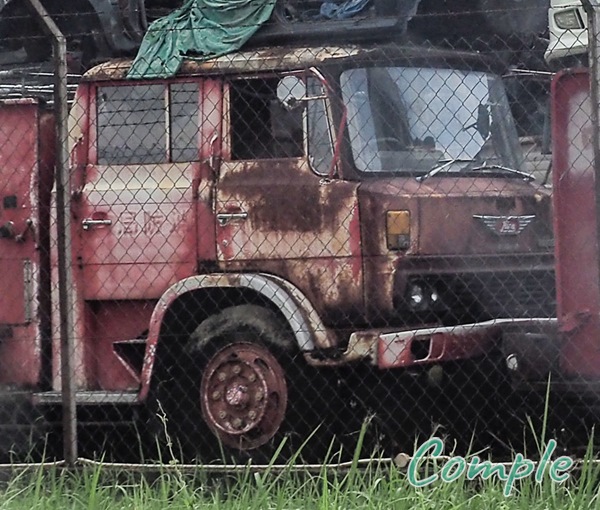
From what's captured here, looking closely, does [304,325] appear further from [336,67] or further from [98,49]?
[98,49]

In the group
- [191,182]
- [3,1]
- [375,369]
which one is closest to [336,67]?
[191,182]

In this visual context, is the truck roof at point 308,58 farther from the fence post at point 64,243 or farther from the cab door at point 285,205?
the fence post at point 64,243

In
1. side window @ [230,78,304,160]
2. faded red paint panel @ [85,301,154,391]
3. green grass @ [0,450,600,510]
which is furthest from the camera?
faded red paint panel @ [85,301,154,391]

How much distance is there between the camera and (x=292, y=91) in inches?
292

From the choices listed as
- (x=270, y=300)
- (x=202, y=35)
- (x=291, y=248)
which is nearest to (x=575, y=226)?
(x=291, y=248)

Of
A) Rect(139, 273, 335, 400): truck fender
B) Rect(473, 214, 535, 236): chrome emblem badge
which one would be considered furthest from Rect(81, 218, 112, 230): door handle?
Rect(473, 214, 535, 236): chrome emblem badge

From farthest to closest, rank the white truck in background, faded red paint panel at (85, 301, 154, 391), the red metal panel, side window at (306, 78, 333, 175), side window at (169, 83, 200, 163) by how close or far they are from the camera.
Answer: faded red paint panel at (85, 301, 154, 391) < side window at (169, 83, 200, 163) < side window at (306, 78, 333, 175) < the white truck in background < the red metal panel

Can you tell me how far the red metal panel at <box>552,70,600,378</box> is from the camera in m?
6.24

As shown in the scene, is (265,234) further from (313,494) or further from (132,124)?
(313,494)

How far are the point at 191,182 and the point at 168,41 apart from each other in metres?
0.84

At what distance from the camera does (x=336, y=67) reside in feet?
24.5

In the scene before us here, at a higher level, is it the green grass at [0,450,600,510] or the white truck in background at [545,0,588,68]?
the white truck in background at [545,0,588,68]

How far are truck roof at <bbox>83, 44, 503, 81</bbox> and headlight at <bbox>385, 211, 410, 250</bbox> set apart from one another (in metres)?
0.86

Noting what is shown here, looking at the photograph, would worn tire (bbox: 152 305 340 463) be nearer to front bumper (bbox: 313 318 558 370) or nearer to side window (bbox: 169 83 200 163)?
front bumper (bbox: 313 318 558 370)
